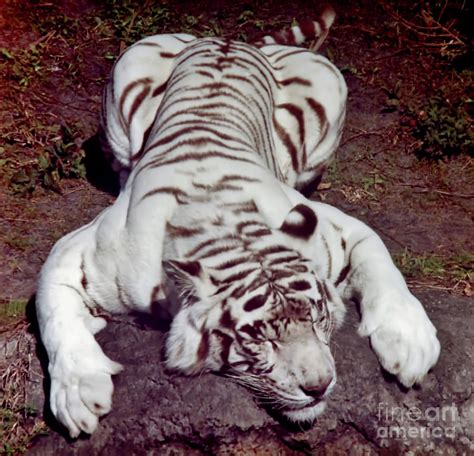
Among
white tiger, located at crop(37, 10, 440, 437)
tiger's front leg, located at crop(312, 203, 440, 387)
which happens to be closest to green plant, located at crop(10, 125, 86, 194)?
white tiger, located at crop(37, 10, 440, 437)

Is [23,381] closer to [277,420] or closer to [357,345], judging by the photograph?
[277,420]

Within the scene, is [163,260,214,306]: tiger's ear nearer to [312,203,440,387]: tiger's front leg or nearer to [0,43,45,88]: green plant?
[312,203,440,387]: tiger's front leg

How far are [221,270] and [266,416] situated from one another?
438 mm

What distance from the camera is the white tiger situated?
8.12ft

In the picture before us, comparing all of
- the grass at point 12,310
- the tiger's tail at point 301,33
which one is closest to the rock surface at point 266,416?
the grass at point 12,310

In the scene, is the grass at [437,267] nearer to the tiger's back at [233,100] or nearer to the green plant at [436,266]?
the green plant at [436,266]

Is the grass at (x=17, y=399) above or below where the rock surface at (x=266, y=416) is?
below

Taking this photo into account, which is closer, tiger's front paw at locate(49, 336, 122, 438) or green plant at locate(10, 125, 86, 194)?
tiger's front paw at locate(49, 336, 122, 438)

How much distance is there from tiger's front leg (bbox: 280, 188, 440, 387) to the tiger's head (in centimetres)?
21

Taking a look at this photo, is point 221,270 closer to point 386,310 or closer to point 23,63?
point 386,310

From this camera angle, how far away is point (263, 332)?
2.44m

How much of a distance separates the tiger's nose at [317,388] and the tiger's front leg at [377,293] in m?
0.37

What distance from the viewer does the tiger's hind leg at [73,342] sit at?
2604 millimetres

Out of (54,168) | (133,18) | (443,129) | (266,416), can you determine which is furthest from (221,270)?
(133,18)
